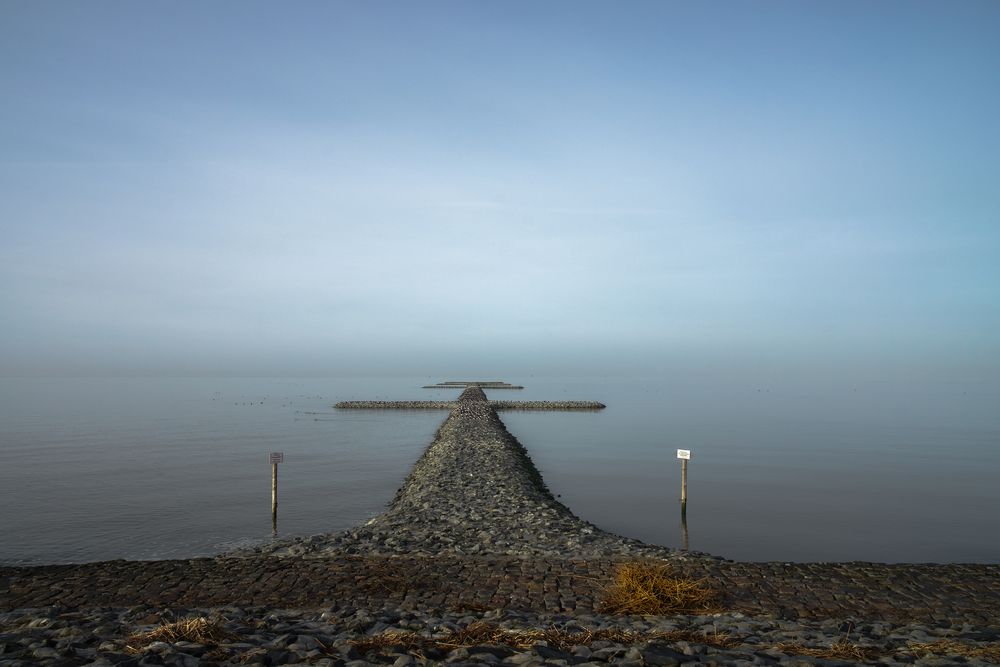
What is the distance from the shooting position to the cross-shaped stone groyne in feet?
38.3

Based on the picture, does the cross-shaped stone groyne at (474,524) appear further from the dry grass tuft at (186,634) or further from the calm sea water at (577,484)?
the dry grass tuft at (186,634)

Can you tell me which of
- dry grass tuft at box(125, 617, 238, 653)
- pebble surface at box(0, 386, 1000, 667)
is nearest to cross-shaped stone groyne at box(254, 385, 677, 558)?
pebble surface at box(0, 386, 1000, 667)

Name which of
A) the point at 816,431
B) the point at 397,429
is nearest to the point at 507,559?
the point at 397,429

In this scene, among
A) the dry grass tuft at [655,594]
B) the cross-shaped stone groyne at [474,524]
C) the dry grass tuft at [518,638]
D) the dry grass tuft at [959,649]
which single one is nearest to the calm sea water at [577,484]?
the cross-shaped stone groyne at [474,524]

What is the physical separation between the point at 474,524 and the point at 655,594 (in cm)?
A: 589

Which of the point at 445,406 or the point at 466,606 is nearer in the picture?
the point at 466,606

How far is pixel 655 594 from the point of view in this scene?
28.1 feet

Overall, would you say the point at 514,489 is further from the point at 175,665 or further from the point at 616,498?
the point at 175,665

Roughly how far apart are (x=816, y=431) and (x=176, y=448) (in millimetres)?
37677

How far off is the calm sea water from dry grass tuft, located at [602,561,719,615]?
5722mm

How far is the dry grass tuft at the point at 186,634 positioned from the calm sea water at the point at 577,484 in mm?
7336

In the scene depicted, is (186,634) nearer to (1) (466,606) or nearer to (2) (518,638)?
(1) (466,606)

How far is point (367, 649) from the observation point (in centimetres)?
641

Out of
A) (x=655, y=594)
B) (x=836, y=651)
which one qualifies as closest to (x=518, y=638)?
(x=655, y=594)
